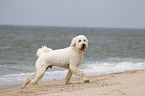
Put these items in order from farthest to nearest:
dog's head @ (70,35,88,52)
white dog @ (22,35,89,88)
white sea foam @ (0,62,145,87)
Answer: white sea foam @ (0,62,145,87) → white dog @ (22,35,89,88) → dog's head @ (70,35,88,52)

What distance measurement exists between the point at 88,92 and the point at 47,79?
3912 millimetres

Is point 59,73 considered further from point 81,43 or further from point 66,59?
point 81,43

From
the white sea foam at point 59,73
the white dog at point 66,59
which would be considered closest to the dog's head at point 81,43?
the white dog at point 66,59

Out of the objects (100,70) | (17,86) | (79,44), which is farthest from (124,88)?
(100,70)

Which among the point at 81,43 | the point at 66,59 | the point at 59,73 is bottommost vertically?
the point at 59,73

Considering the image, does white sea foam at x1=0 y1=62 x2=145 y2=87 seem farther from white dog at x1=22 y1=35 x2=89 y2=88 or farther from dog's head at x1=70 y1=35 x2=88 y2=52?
dog's head at x1=70 y1=35 x2=88 y2=52

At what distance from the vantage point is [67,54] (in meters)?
7.32

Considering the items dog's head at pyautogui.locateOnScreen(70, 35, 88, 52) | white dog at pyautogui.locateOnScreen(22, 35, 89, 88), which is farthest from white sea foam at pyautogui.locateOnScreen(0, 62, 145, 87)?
dog's head at pyautogui.locateOnScreen(70, 35, 88, 52)

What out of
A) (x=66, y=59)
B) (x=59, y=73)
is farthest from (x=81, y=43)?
(x=59, y=73)

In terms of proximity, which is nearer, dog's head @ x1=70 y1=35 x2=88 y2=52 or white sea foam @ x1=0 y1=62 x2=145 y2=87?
dog's head @ x1=70 y1=35 x2=88 y2=52

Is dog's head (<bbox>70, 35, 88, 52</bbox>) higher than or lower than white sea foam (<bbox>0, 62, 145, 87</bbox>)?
higher

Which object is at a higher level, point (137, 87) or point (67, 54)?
point (67, 54)

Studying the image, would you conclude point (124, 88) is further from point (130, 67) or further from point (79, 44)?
point (130, 67)

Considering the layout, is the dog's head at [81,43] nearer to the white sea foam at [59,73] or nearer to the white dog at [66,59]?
the white dog at [66,59]
